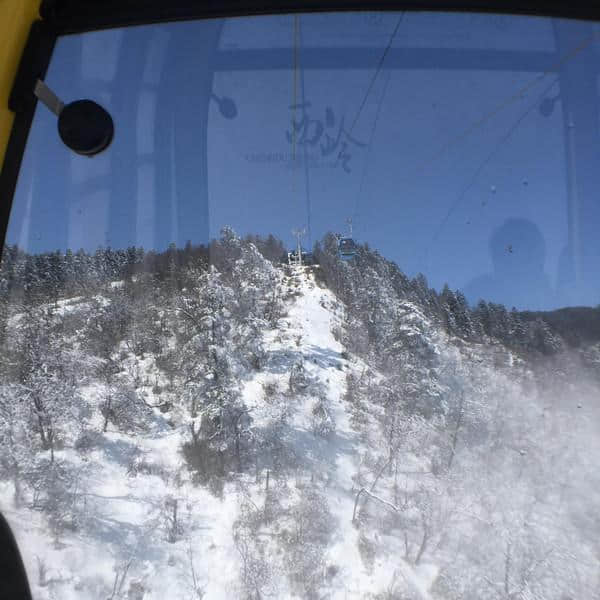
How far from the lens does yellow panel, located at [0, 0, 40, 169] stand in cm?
139

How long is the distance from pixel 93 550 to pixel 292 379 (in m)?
2.46

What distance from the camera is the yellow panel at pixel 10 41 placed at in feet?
4.56

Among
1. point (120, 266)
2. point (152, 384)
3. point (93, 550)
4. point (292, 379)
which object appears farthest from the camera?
point (292, 379)

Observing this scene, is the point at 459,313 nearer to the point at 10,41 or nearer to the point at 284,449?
the point at 284,449

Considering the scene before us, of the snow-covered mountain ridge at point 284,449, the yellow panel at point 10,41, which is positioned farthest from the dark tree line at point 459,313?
the yellow panel at point 10,41

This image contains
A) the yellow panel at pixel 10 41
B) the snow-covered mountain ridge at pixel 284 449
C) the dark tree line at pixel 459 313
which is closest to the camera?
the yellow panel at pixel 10 41

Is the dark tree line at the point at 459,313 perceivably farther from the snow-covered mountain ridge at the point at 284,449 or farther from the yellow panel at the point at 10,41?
the yellow panel at the point at 10,41

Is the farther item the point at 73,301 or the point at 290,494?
the point at 73,301

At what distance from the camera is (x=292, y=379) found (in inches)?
179

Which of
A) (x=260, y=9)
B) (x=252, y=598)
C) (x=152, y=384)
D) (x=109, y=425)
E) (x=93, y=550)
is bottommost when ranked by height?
(x=252, y=598)

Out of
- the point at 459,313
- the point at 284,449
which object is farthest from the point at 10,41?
the point at 459,313

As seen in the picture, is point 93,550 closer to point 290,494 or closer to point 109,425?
point 109,425

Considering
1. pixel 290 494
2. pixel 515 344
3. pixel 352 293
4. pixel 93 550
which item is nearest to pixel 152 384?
pixel 93 550

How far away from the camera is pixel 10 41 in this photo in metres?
1.42
